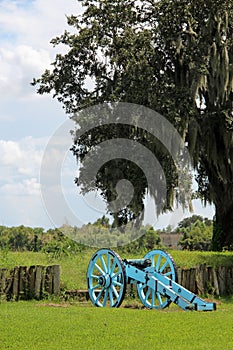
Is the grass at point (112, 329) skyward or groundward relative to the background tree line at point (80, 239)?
groundward

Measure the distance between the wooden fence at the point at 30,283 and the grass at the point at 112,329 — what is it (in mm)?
2179

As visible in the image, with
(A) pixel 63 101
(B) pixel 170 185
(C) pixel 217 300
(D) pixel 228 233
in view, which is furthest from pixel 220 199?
(C) pixel 217 300

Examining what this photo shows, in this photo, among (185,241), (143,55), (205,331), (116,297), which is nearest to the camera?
(205,331)

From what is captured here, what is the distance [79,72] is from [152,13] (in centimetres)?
315

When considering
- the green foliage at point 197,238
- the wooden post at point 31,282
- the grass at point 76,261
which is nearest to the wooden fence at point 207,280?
the grass at point 76,261

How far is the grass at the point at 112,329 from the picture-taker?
7.64m

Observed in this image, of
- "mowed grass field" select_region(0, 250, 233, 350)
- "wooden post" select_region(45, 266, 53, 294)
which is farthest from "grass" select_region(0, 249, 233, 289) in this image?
"mowed grass field" select_region(0, 250, 233, 350)

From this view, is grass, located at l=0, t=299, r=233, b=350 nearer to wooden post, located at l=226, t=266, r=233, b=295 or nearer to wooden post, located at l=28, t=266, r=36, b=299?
wooden post, located at l=28, t=266, r=36, b=299

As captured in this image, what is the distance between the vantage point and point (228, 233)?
76.5 feet

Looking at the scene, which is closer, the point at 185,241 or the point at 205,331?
the point at 205,331

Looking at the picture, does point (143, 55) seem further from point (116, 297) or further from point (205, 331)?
point (205, 331)

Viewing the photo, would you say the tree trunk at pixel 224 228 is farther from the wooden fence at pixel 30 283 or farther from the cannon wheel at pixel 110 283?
the cannon wheel at pixel 110 283

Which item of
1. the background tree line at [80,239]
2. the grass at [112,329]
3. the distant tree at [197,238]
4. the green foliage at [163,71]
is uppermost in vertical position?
the green foliage at [163,71]

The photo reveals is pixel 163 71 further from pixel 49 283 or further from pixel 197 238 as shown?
pixel 197 238
